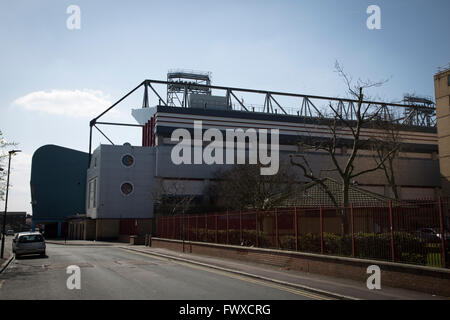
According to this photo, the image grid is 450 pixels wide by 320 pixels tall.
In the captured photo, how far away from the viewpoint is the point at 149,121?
6575 cm

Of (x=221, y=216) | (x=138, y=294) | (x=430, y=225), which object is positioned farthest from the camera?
(x=221, y=216)

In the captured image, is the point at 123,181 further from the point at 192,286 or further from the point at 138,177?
the point at 192,286

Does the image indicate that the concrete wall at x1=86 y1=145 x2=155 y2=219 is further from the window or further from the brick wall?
the brick wall

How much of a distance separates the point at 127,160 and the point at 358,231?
4809cm

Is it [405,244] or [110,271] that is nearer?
[405,244]

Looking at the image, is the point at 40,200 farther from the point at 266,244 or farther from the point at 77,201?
the point at 266,244

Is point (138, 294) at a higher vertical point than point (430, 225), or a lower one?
lower

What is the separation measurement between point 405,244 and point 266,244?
8.34 metres

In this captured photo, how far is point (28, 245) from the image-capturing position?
2639 centimetres

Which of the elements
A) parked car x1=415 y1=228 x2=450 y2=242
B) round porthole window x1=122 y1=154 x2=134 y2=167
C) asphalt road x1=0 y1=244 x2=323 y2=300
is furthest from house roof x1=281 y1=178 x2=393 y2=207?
round porthole window x1=122 y1=154 x2=134 y2=167

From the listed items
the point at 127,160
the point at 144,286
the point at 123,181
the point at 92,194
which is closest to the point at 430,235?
the point at 144,286

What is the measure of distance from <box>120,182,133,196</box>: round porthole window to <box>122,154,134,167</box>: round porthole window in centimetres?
262
